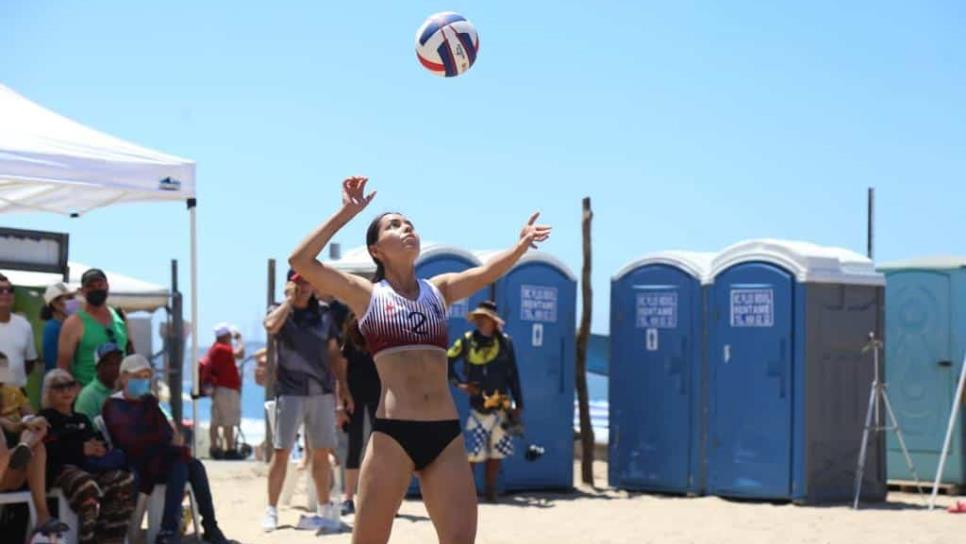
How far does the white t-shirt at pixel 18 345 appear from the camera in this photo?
9.73m

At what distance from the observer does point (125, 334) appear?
1035cm

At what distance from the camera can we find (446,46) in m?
8.52

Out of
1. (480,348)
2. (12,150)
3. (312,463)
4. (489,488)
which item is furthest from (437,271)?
(12,150)

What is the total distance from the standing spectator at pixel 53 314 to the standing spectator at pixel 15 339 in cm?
10

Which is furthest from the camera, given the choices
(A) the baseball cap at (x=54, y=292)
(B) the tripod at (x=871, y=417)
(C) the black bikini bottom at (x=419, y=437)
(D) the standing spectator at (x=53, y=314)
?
(B) the tripod at (x=871, y=417)

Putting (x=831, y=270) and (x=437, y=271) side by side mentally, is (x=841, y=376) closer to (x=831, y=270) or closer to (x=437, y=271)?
(x=831, y=270)

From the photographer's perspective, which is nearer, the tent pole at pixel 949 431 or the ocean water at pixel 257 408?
the tent pole at pixel 949 431

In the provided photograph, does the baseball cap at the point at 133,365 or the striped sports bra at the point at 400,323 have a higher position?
the striped sports bra at the point at 400,323

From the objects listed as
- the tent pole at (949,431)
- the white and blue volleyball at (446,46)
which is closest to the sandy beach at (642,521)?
the tent pole at (949,431)

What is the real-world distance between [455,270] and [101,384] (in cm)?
417

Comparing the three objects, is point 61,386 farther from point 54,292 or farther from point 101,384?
point 54,292

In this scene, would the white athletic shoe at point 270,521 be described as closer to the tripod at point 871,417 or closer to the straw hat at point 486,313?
the straw hat at point 486,313

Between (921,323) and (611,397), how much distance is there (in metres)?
3.12

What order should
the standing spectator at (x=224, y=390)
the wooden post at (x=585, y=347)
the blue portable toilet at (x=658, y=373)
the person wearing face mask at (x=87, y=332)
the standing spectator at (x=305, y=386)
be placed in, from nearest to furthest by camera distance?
the person wearing face mask at (x=87, y=332) < the standing spectator at (x=305, y=386) < the blue portable toilet at (x=658, y=373) < the wooden post at (x=585, y=347) < the standing spectator at (x=224, y=390)
